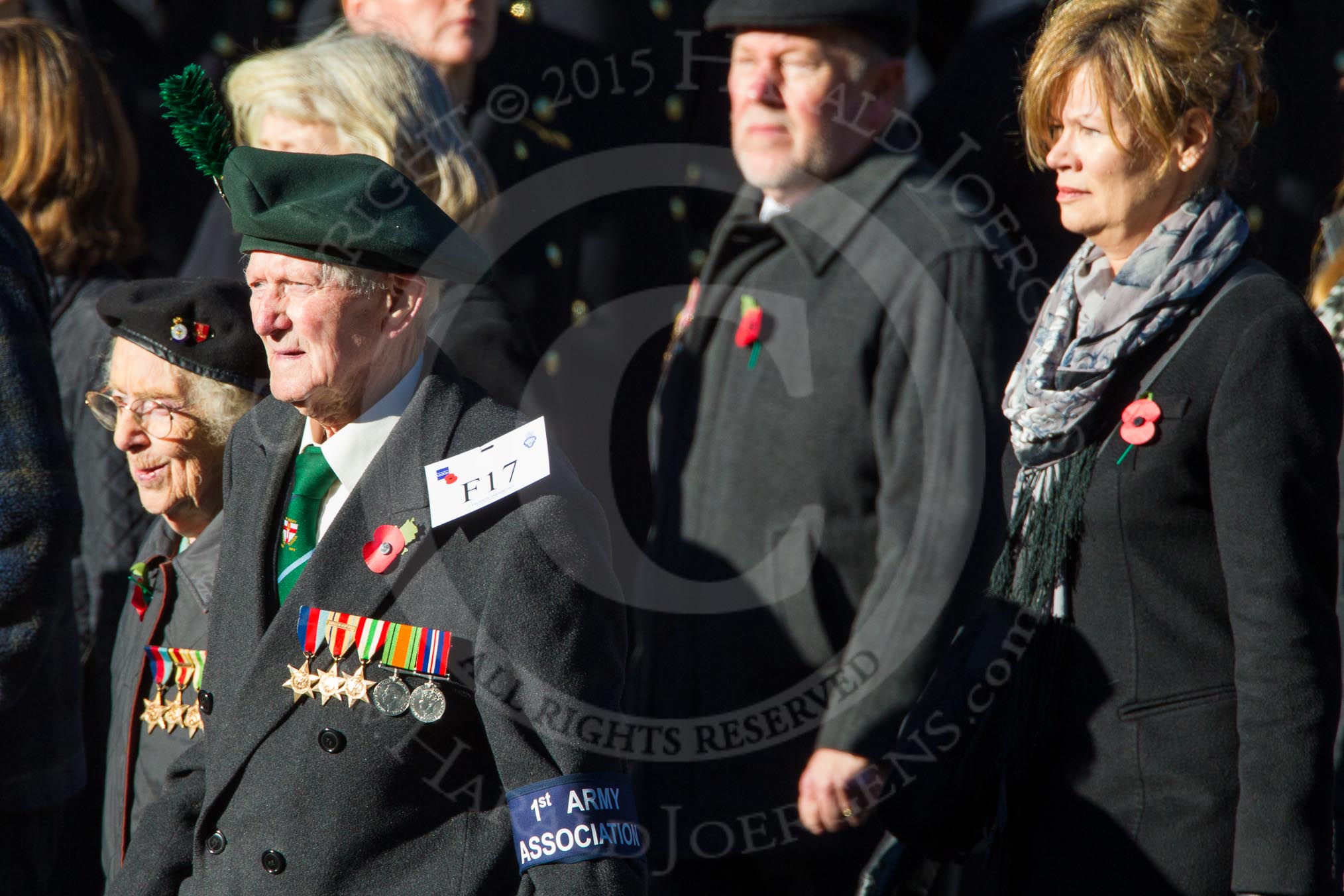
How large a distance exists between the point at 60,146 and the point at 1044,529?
2.48m

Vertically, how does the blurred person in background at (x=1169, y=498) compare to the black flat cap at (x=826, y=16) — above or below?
below

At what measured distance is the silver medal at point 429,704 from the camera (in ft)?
6.89

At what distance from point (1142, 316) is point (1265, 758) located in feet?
2.29

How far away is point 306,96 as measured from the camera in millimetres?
3436

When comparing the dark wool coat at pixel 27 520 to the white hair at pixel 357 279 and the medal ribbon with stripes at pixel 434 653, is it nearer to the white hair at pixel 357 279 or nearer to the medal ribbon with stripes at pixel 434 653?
the white hair at pixel 357 279

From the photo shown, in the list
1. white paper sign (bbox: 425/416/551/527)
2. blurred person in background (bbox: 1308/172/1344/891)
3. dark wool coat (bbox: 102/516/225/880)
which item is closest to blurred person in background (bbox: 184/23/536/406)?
dark wool coat (bbox: 102/516/225/880)

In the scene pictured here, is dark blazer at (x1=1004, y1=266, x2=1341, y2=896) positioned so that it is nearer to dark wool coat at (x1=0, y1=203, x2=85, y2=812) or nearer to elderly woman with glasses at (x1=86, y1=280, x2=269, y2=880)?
elderly woman with glasses at (x1=86, y1=280, x2=269, y2=880)

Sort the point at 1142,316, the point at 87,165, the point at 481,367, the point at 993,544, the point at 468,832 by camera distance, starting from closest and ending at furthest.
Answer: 1. the point at 468,832
2. the point at 1142,316
3. the point at 993,544
4. the point at 481,367
5. the point at 87,165

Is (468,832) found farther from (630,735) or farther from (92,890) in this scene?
(92,890)

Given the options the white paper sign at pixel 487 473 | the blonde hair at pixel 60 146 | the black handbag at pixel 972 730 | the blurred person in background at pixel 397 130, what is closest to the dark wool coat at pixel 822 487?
the black handbag at pixel 972 730

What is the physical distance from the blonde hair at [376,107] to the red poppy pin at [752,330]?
65 centimetres

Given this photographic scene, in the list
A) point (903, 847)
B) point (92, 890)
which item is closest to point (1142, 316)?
Answer: point (903, 847)

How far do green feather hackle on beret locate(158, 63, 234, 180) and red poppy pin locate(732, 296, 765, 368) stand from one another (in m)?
1.21

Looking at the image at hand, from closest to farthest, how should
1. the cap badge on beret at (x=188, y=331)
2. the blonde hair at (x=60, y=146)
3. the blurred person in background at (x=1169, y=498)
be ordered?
1. the blurred person in background at (x=1169, y=498)
2. the cap badge on beret at (x=188, y=331)
3. the blonde hair at (x=60, y=146)
